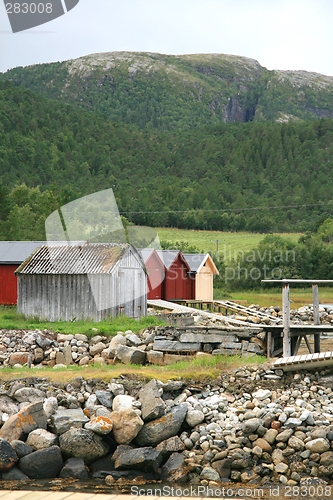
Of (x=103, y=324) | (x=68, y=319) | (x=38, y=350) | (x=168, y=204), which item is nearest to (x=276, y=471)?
(x=38, y=350)

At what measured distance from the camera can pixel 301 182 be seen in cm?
13012

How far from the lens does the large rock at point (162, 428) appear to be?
1430 cm

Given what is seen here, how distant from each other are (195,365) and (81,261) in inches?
395

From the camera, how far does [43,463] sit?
13445mm

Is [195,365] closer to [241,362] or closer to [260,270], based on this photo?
[241,362]

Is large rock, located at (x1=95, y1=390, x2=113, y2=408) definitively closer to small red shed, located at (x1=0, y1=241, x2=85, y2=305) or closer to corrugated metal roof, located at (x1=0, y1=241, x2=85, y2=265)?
small red shed, located at (x1=0, y1=241, x2=85, y2=305)

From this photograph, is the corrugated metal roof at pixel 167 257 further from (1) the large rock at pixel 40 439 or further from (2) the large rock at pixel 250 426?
(1) the large rock at pixel 40 439

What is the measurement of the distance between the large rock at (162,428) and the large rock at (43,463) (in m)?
1.72

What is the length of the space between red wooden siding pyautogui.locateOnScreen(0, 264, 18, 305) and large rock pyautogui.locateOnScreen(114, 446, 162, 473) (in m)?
19.9

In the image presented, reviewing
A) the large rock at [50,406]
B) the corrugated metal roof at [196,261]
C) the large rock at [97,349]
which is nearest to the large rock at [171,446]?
the large rock at [50,406]

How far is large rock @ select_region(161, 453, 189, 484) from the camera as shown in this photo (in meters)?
13.2

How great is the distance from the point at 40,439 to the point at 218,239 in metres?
76.0

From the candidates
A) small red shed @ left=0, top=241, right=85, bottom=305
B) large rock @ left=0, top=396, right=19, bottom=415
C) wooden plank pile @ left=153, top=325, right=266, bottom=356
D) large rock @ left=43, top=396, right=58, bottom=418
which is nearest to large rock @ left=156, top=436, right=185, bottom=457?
large rock @ left=43, top=396, right=58, bottom=418

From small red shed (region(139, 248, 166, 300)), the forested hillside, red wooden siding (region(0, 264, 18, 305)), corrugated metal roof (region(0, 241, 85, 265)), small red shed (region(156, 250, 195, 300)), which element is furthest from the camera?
the forested hillside
